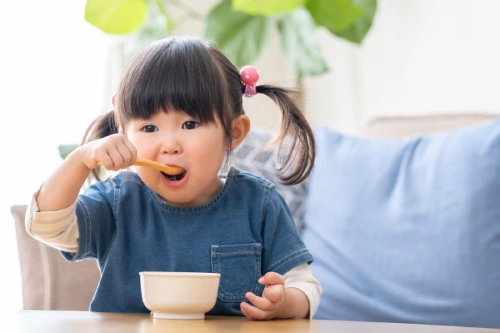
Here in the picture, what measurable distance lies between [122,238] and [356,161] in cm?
75

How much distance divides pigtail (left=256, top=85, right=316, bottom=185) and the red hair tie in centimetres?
4

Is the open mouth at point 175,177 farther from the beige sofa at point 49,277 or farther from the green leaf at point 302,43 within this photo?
the green leaf at point 302,43

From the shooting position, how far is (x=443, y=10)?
2.25 metres

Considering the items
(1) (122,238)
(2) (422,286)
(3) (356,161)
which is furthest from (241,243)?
(3) (356,161)

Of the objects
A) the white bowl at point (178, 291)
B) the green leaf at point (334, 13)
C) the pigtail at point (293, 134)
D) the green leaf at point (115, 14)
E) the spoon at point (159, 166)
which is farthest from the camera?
the green leaf at point (334, 13)

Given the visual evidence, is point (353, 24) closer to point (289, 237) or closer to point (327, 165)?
point (327, 165)

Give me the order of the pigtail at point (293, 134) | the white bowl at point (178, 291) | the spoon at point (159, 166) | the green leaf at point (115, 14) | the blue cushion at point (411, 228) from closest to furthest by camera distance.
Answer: the white bowl at point (178, 291) < the spoon at point (159, 166) < the pigtail at point (293, 134) < the blue cushion at point (411, 228) < the green leaf at point (115, 14)

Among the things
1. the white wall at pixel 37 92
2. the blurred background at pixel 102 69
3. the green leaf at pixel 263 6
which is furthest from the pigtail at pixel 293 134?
the white wall at pixel 37 92

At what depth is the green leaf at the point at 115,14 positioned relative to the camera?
6.12 feet

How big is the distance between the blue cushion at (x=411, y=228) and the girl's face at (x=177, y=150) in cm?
58

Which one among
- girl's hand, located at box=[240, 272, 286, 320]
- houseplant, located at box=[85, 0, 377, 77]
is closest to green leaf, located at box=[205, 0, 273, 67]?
houseplant, located at box=[85, 0, 377, 77]

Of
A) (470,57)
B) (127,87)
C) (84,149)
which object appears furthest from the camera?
(470,57)

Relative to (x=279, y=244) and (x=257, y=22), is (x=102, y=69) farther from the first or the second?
(x=279, y=244)

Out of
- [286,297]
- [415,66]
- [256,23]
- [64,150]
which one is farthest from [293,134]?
[415,66]
